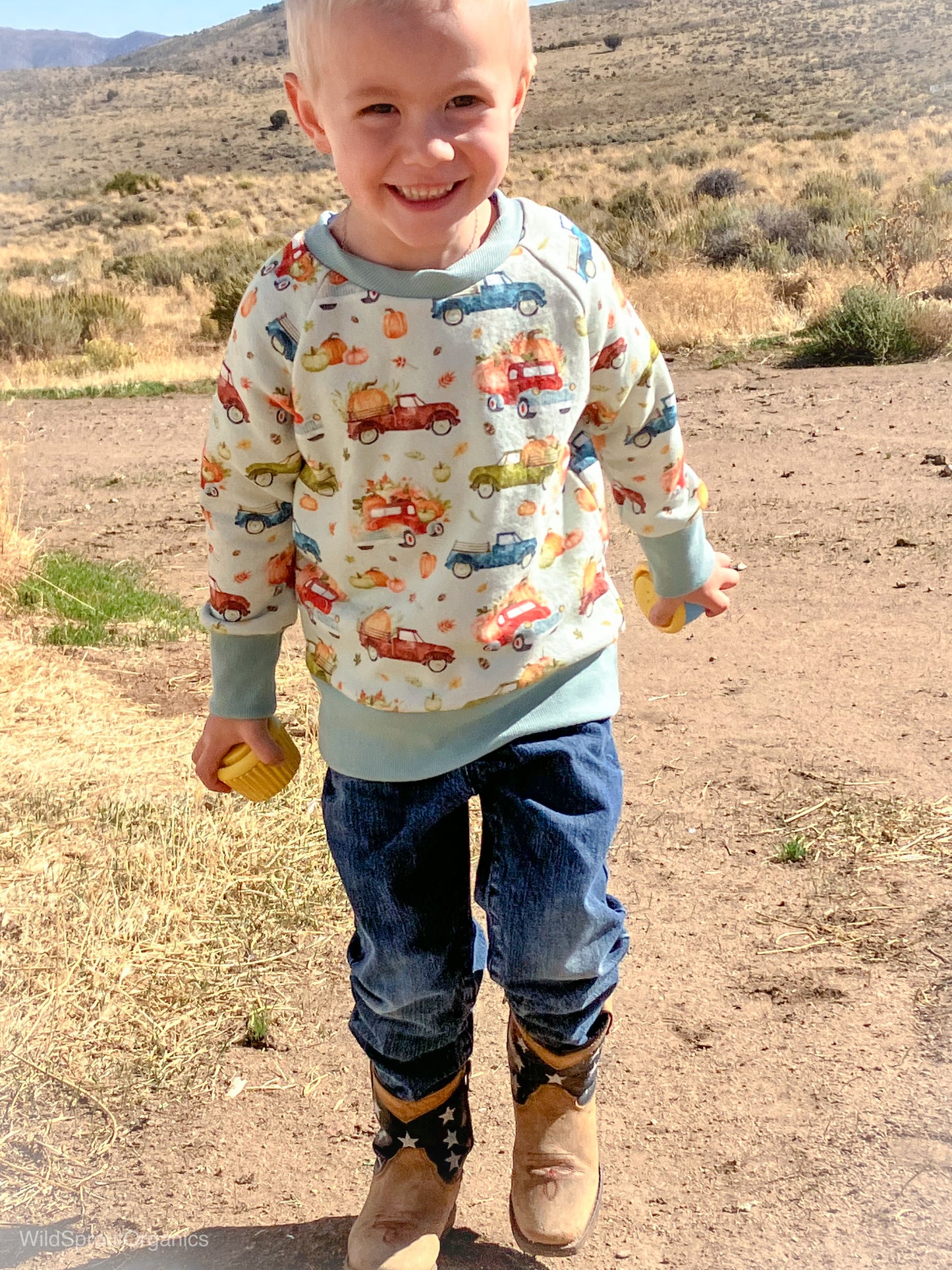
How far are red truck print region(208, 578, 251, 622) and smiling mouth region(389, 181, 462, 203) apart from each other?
0.58m

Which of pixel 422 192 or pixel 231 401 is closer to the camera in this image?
pixel 422 192

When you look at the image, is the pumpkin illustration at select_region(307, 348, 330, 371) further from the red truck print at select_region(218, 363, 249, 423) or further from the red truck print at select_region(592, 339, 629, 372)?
the red truck print at select_region(592, 339, 629, 372)

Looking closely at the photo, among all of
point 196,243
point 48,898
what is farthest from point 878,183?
point 48,898

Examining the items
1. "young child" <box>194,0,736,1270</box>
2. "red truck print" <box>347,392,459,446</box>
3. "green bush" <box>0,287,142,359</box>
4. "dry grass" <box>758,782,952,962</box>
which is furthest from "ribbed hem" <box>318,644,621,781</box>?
"green bush" <box>0,287,142,359</box>

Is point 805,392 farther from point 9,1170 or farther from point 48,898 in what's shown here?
point 9,1170

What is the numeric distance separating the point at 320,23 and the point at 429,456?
49 centimetres

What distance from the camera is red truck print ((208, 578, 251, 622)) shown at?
1.73 m

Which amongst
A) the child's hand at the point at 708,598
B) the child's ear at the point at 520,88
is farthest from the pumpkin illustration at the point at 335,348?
the child's hand at the point at 708,598

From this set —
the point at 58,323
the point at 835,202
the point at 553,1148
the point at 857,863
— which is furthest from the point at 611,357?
the point at 835,202

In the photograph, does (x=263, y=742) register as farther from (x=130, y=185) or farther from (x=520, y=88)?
(x=130, y=185)

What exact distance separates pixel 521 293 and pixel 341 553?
39 cm

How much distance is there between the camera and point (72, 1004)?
255 centimetres

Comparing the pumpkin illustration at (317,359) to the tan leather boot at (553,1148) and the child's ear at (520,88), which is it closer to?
the child's ear at (520,88)

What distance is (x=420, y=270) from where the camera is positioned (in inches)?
58.8
